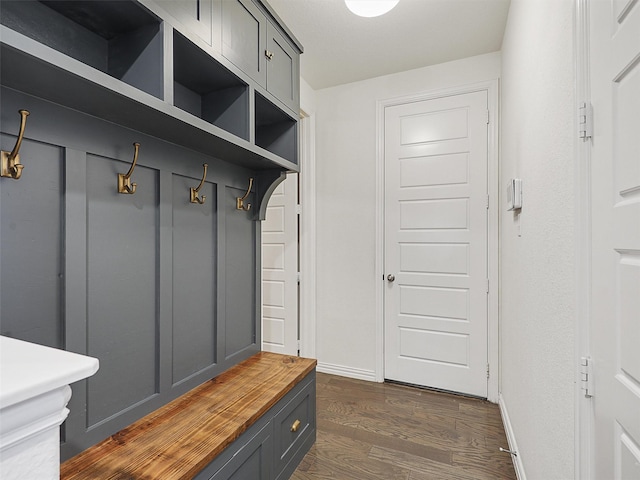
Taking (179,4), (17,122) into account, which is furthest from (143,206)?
(179,4)

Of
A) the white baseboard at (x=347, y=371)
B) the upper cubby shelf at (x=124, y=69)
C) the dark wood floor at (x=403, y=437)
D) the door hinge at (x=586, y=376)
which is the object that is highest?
the upper cubby shelf at (x=124, y=69)

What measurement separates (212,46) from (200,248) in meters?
0.85

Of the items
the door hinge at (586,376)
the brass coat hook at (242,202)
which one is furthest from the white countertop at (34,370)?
the brass coat hook at (242,202)

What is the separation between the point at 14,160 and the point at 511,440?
2579 millimetres

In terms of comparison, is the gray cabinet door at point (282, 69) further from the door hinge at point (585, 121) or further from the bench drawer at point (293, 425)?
the bench drawer at point (293, 425)

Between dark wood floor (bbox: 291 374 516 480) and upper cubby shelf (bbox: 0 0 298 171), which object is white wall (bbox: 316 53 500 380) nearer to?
dark wood floor (bbox: 291 374 516 480)

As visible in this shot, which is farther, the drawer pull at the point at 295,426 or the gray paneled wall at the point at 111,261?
→ the drawer pull at the point at 295,426

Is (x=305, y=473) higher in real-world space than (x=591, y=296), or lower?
lower

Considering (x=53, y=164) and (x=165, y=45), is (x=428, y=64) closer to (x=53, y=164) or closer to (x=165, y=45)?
(x=165, y=45)

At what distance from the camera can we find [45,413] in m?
0.45

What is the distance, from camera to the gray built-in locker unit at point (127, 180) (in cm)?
93

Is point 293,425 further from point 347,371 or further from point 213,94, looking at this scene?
point 213,94

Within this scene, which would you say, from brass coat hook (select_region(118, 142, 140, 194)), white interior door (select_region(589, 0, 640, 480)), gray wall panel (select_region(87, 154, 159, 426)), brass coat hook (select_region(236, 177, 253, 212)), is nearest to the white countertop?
gray wall panel (select_region(87, 154, 159, 426))

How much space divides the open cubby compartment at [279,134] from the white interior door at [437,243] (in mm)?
1189
